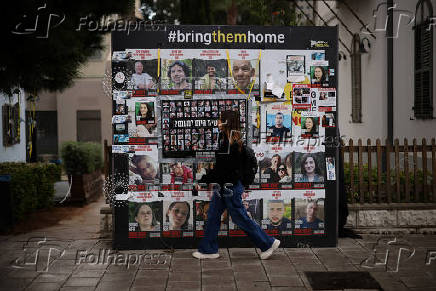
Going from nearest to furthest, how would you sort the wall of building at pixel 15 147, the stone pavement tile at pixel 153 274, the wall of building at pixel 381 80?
the stone pavement tile at pixel 153 274 → the wall of building at pixel 381 80 → the wall of building at pixel 15 147

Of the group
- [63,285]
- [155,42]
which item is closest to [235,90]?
[155,42]

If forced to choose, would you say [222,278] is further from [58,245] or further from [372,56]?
[372,56]

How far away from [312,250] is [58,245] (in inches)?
145

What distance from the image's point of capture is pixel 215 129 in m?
7.76

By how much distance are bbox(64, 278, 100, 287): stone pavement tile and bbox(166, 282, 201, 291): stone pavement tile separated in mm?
858

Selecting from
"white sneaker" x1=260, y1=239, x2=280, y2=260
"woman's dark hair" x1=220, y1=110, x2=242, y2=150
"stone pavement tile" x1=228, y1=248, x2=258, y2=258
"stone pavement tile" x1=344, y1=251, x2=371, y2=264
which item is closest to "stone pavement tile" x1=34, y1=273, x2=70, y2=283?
"stone pavement tile" x1=228, y1=248, x2=258, y2=258

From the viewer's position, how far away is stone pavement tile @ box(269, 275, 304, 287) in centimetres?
631

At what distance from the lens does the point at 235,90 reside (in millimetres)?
7777

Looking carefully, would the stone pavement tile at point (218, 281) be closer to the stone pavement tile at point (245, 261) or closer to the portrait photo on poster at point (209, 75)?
the stone pavement tile at point (245, 261)

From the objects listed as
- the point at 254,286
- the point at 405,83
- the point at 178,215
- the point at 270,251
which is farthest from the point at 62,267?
the point at 405,83

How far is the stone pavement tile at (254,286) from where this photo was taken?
20.2 feet

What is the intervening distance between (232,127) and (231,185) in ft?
2.43

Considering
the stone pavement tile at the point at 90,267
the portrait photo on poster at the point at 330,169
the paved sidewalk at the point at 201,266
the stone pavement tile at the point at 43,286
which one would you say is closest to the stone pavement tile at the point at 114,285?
the paved sidewalk at the point at 201,266

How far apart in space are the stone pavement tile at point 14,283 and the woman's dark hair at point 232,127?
2.93 m
